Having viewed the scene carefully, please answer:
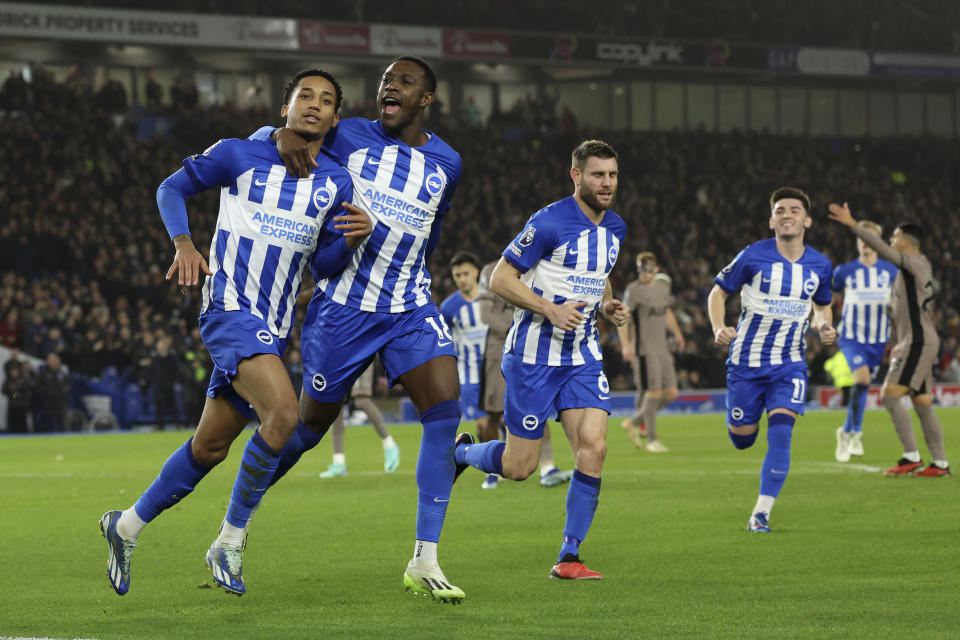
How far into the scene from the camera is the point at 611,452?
1677 cm

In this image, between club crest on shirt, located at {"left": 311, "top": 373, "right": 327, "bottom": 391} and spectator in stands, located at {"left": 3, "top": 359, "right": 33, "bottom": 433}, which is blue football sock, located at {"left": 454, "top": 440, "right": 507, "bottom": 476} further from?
spectator in stands, located at {"left": 3, "top": 359, "right": 33, "bottom": 433}

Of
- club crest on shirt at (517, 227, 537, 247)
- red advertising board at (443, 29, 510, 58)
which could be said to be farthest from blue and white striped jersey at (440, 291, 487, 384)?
red advertising board at (443, 29, 510, 58)

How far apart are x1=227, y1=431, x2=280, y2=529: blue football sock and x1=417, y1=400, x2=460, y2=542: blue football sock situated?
710mm

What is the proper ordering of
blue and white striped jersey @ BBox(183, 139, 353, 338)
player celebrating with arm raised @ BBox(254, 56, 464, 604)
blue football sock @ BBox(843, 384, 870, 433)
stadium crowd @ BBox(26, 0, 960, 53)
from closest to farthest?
blue and white striped jersey @ BBox(183, 139, 353, 338) < player celebrating with arm raised @ BBox(254, 56, 464, 604) < blue football sock @ BBox(843, 384, 870, 433) < stadium crowd @ BBox(26, 0, 960, 53)

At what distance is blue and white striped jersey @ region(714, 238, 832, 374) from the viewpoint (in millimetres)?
9391

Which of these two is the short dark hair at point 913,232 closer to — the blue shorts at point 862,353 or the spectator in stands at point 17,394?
the blue shorts at point 862,353

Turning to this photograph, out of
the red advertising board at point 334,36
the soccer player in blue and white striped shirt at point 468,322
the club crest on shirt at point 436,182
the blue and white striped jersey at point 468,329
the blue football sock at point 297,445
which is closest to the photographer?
the club crest on shirt at point 436,182

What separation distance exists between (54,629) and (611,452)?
11833mm

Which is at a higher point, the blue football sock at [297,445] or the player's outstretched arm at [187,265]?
the player's outstretched arm at [187,265]

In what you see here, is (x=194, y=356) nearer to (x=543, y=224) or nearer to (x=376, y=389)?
(x=376, y=389)

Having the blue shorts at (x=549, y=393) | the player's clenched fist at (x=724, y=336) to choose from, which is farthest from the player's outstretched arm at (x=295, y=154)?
the player's clenched fist at (x=724, y=336)

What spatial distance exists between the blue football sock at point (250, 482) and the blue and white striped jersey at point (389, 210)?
0.84 meters

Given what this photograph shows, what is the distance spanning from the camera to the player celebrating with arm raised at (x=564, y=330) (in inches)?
286

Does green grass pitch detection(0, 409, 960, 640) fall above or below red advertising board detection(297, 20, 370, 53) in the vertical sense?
below
